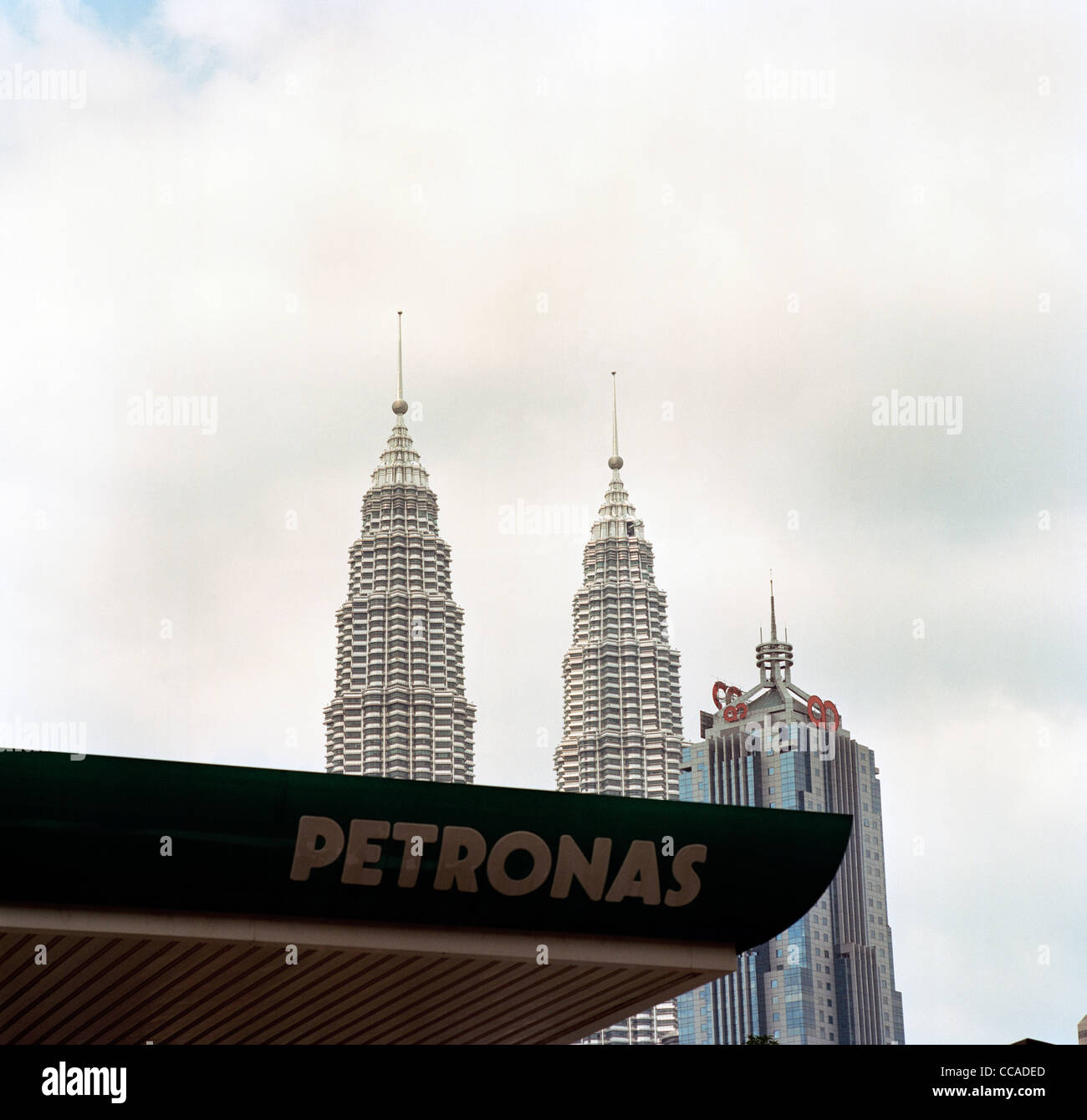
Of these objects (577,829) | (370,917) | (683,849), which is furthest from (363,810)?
(683,849)

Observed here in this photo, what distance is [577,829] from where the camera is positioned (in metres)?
29.2
